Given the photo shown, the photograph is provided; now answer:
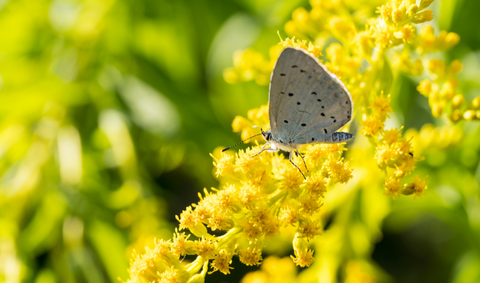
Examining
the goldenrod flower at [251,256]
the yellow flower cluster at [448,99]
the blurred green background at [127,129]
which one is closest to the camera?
the goldenrod flower at [251,256]

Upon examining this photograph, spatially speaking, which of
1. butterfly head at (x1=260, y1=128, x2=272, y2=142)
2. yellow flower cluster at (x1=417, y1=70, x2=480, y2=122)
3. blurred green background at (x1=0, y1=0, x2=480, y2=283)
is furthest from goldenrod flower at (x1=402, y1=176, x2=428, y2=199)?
blurred green background at (x1=0, y1=0, x2=480, y2=283)

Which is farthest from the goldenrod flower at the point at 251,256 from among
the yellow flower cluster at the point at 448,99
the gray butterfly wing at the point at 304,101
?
the yellow flower cluster at the point at 448,99

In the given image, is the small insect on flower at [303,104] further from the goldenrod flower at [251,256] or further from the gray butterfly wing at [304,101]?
the goldenrod flower at [251,256]

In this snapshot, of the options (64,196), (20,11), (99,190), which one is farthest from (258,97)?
(20,11)

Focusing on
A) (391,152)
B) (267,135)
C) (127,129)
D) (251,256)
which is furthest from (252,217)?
(127,129)

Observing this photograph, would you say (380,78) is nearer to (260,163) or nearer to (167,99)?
(260,163)

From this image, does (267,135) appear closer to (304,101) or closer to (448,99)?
(304,101)
